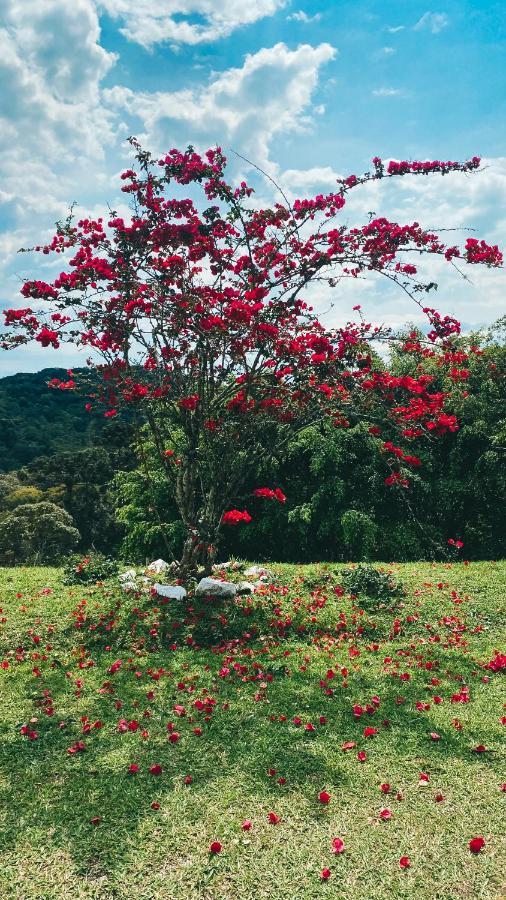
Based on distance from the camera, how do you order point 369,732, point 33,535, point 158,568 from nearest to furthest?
point 369,732, point 158,568, point 33,535

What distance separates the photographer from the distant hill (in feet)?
145

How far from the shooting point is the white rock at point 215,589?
8.89 meters

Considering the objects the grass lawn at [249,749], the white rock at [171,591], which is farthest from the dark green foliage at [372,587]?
the white rock at [171,591]

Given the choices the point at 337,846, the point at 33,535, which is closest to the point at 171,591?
the point at 337,846

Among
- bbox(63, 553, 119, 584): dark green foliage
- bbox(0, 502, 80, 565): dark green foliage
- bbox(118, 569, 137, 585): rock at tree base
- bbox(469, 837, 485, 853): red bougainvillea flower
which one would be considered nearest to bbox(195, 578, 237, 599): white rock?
bbox(118, 569, 137, 585): rock at tree base

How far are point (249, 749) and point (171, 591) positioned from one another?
3.90 metres

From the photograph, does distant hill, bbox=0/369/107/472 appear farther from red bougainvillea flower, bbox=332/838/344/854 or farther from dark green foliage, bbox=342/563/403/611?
red bougainvillea flower, bbox=332/838/344/854

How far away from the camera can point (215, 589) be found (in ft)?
29.2

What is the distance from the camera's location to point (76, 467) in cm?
3197

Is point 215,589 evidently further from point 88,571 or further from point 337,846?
point 337,846

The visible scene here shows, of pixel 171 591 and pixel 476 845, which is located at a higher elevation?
pixel 171 591

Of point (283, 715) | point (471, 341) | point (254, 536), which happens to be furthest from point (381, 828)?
point (471, 341)

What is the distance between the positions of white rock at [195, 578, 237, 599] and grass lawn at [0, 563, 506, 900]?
370mm

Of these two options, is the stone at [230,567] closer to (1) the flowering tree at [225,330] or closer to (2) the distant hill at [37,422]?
(1) the flowering tree at [225,330]
